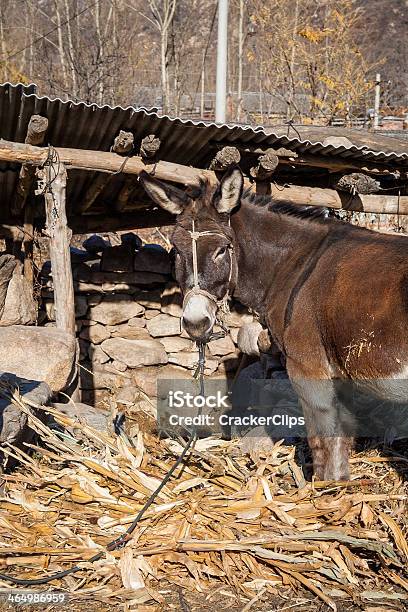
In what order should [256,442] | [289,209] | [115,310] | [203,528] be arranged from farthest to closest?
[115,310]
[256,442]
[289,209]
[203,528]

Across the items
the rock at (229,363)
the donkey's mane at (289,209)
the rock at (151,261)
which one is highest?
the donkey's mane at (289,209)

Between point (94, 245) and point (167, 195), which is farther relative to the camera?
point (94, 245)

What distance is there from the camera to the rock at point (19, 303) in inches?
323

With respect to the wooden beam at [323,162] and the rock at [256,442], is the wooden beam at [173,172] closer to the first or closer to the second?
the wooden beam at [323,162]

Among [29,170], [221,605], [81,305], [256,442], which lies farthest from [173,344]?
[221,605]

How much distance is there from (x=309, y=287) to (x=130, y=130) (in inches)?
123

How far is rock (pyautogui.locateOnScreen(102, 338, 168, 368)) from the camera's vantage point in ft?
30.6

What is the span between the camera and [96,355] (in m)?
9.43

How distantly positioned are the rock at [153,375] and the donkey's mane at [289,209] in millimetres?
4554

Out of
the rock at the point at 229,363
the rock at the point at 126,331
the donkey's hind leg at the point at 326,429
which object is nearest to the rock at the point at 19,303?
the rock at the point at 126,331

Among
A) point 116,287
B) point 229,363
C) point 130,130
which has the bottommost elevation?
point 229,363

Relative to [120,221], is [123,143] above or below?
above

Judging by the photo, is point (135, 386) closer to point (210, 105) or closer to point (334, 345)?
point (334, 345)

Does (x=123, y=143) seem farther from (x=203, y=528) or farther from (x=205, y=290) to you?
(x=203, y=528)
